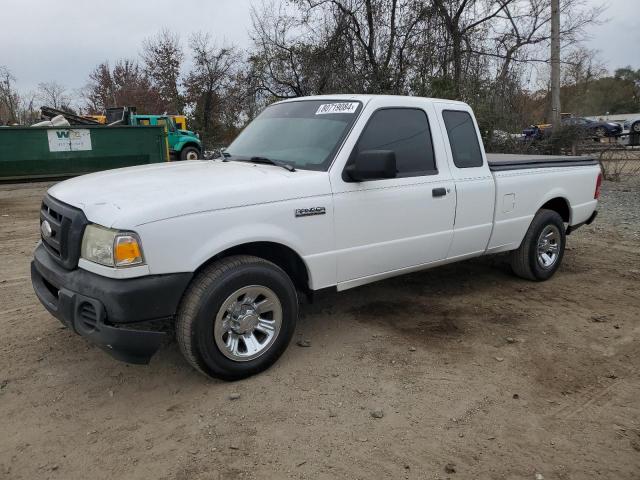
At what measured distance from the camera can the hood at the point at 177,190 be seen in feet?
9.84

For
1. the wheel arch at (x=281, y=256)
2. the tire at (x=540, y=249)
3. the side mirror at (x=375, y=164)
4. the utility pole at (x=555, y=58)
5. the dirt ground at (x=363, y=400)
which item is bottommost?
the dirt ground at (x=363, y=400)

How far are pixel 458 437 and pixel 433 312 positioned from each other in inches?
77.8

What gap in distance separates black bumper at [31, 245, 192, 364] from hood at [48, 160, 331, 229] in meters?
0.35

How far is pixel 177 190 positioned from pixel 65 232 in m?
0.75

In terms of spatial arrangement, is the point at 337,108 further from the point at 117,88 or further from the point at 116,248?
the point at 117,88

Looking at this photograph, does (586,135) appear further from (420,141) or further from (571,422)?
(571,422)

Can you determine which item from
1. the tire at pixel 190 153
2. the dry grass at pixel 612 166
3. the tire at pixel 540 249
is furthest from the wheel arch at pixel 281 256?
the tire at pixel 190 153

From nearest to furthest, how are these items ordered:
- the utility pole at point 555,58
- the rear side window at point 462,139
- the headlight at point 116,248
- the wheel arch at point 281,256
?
the headlight at point 116,248 < the wheel arch at point 281,256 < the rear side window at point 462,139 < the utility pole at point 555,58

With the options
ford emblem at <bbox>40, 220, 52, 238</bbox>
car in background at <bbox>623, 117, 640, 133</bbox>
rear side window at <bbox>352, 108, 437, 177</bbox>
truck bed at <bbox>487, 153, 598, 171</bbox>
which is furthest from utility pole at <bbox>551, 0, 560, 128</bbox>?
car in background at <bbox>623, 117, 640, 133</bbox>

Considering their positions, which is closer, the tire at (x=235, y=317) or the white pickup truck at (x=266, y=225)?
the white pickup truck at (x=266, y=225)

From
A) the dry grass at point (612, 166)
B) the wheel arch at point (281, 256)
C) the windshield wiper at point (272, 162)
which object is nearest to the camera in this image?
the wheel arch at point (281, 256)

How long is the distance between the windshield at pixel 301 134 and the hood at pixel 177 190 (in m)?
0.21

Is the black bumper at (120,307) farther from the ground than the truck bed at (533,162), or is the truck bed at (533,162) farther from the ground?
the truck bed at (533,162)

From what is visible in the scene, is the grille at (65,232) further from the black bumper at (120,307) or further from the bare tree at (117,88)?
the bare tree at (117,88)
